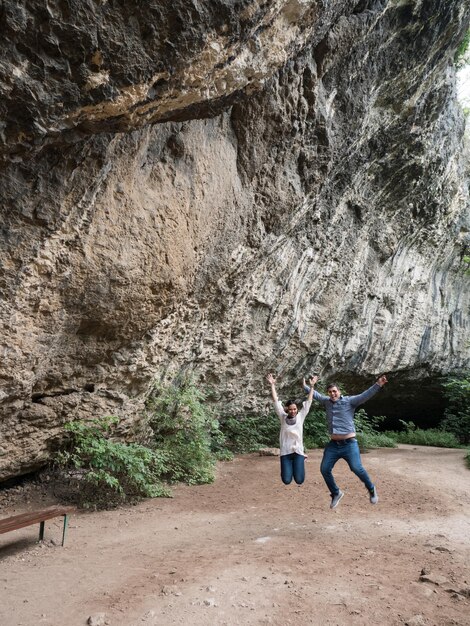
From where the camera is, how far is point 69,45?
3734 millimetres

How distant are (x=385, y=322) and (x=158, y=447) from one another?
8775 mm

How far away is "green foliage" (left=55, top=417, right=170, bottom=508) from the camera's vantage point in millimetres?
6574

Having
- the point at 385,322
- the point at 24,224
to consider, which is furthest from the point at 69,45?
the point at 385,322

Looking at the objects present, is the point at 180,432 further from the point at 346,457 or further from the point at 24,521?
the point at 24,521

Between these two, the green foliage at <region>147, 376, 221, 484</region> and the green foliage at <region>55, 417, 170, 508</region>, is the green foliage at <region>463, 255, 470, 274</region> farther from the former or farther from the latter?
the green foliage at <region>55, 417, 170, 508</region>

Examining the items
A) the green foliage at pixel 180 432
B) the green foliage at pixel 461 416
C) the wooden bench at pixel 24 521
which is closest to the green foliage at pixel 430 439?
the green foliage at pixel 461 416

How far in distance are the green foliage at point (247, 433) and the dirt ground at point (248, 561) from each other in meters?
3.52

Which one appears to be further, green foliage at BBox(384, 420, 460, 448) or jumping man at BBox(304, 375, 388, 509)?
green foliage at BBox(384, 420, 460, 448)

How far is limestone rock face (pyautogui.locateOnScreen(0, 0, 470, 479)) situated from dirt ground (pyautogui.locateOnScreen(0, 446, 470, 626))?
1752 millimetres

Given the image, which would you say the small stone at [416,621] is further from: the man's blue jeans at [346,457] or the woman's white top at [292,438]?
the woman's white top at [292,438]

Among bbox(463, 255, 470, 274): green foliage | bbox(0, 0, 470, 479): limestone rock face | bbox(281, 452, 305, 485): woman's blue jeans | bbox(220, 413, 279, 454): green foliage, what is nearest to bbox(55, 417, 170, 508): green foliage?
bbox(0, 0, 470, 479): limestone rock face

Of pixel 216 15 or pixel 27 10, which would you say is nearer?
pixel 27 10

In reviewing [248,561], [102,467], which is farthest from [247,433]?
[248,561]

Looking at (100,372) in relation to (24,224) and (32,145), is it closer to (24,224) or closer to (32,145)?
(24,224)
